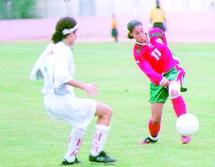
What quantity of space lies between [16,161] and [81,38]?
42.0 meters

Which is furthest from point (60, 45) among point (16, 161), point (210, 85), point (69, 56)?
point (210, 85)

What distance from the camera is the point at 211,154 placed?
9344 millimetres

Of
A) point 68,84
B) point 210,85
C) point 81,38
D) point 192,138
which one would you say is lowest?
point 81,38

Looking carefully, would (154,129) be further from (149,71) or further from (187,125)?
(149,71)

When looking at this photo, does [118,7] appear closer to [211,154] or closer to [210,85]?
[210,85]

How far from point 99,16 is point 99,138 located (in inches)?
1839

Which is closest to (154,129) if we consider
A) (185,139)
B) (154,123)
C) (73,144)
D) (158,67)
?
(154,123)

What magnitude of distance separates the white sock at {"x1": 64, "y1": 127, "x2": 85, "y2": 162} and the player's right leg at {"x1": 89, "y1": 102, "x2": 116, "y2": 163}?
0.19 metres

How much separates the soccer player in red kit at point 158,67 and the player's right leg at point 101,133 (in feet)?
4.50

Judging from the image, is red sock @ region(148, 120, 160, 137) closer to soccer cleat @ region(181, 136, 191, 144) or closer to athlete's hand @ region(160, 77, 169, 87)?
soccer cleat @ region(181, 136, 191, 144)

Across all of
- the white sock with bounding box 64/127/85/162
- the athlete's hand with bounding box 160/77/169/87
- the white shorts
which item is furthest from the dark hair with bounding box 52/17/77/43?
the athlete's hand with bounding box 160/77/169/87

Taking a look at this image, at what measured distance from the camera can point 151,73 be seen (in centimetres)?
984

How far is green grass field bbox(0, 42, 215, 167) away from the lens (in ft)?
30.4

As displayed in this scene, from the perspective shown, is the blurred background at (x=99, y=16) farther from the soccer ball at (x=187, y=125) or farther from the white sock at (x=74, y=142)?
the white sock at (x=74, y=142)
